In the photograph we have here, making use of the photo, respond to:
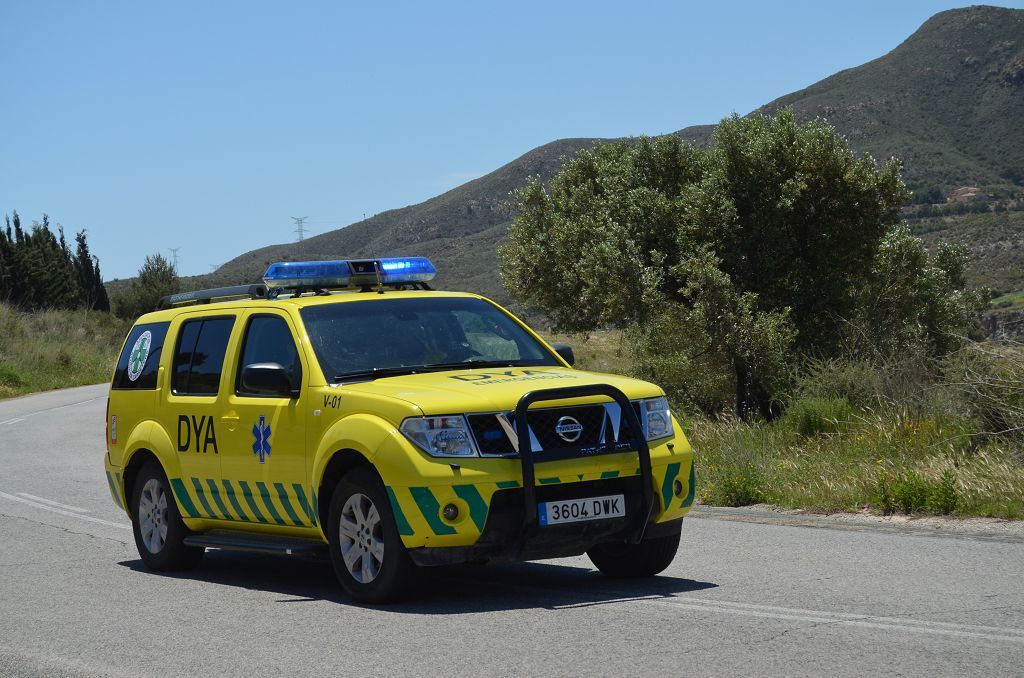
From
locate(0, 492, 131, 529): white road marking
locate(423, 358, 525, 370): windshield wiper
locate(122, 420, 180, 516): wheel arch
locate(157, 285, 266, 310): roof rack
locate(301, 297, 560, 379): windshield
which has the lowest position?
locate(0, 492, 131, 529): white road marking

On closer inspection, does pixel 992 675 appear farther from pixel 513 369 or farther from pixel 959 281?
pixel 959 281

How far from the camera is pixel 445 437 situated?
7.04 meters

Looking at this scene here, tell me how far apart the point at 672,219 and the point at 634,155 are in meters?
4.57

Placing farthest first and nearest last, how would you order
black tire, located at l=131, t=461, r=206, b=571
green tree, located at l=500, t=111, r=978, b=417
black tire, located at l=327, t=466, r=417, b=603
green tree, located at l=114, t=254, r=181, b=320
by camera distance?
green tree, located at l=114, t=254, r=181, b=320 → green tree, located at l=500, t=111, r=978, b=417 → black tire, located at l=131, t=461, r=206, b=571 → black tire, located at l=327, t=466, r=417, b=603

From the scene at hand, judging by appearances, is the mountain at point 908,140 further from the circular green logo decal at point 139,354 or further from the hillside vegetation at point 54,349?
the circular green logo decal at point 139,354

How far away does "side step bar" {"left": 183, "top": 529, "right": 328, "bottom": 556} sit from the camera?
785cm

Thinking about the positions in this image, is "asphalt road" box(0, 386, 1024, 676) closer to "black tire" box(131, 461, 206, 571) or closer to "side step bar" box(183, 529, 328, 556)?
"black tire" box(131, 461, 206, 571)

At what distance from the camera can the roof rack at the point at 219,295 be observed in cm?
950

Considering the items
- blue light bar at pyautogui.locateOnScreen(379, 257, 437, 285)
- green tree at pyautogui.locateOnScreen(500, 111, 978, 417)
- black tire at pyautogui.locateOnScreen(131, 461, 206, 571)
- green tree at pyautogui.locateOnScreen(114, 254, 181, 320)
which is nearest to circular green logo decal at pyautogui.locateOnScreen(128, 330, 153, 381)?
black tire at pyautogui.locateOnScreen(131, 461, 206, 571)

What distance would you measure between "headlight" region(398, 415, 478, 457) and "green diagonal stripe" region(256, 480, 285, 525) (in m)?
1.65

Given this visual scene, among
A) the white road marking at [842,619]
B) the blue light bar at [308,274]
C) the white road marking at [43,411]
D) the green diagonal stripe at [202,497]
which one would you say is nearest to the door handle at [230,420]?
the green diagonal stripe at [202,497]

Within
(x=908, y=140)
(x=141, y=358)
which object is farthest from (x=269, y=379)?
(x=908, y=140)

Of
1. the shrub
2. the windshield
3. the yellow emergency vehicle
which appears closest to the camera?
the yellow emergency vehicle

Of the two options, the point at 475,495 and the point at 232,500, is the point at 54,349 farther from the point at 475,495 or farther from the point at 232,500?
the point at 475,495
